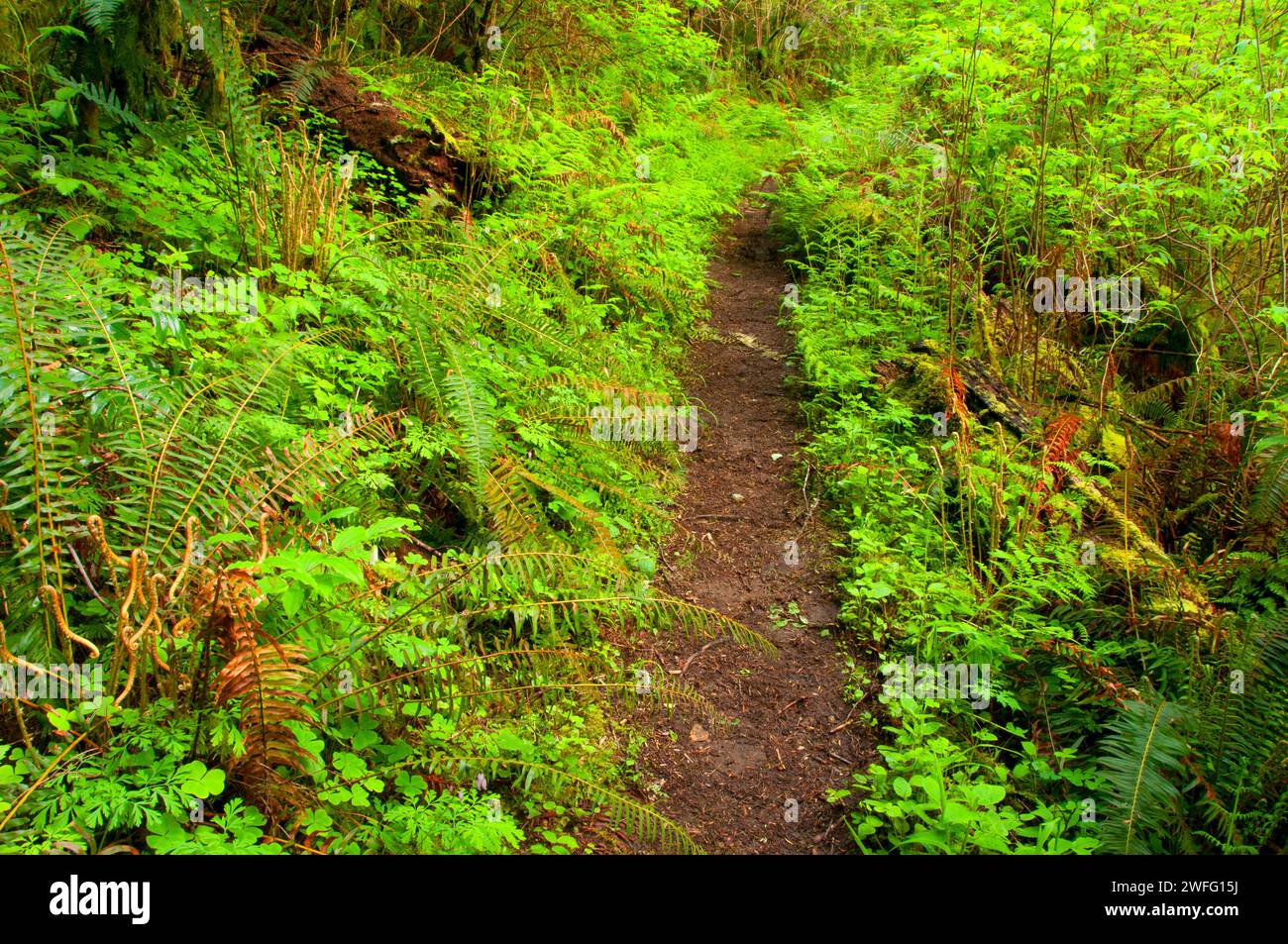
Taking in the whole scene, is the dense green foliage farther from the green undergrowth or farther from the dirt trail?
the green undergrowth

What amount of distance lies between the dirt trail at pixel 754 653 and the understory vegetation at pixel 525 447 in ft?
0.51

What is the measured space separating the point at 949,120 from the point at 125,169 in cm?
782

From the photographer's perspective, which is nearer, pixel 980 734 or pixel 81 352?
pixel 81 352

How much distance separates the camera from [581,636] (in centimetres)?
354

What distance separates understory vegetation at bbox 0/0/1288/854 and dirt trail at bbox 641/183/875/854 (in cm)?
16

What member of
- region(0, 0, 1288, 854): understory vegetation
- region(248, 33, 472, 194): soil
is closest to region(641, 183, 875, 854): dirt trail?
region(0, 0, 1288, 854): understory vegetation

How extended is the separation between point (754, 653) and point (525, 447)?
5.28 feet

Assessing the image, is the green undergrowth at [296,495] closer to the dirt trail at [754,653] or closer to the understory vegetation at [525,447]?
the understory vegetation at [525,447]

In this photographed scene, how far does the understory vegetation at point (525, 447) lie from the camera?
Answer: 2162 mm

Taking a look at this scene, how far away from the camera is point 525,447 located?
397cm

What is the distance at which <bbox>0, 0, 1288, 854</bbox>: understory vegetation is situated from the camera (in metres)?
2.16

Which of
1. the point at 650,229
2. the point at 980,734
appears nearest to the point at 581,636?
the point at 980,734

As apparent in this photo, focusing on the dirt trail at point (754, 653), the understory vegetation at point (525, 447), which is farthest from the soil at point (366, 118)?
the dirt trail at point (754, 653)
